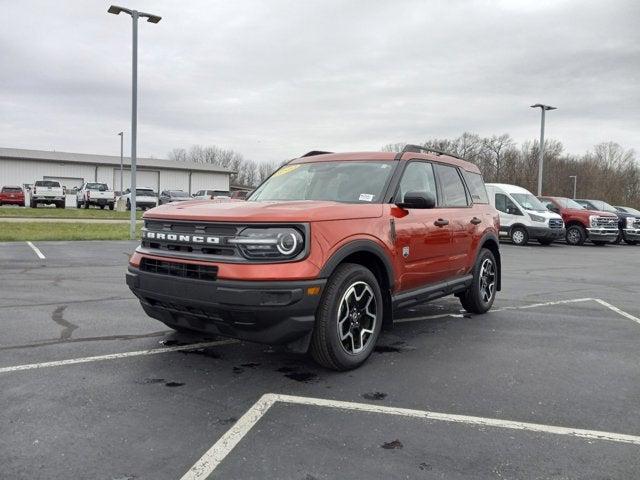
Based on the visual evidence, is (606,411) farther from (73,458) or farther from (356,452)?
(73,458)

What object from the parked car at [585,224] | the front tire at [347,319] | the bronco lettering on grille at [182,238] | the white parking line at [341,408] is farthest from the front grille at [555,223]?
the bronco lettering on grille at [182,238]

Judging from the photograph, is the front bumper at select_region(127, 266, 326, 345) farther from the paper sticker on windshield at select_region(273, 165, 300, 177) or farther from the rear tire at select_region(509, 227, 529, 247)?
the rear tire at select_region(509, 227, 529, 247)

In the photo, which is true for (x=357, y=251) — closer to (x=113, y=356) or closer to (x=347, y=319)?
(x=347, y=319)

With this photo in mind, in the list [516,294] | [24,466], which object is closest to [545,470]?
[24,466]

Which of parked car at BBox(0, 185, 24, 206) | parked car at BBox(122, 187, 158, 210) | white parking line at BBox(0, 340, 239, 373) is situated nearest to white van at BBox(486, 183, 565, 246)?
white parking line at BBox(0, 340, 239, 373)

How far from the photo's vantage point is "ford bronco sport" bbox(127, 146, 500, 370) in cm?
379

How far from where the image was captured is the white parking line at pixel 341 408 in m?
2.82

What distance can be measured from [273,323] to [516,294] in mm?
5748

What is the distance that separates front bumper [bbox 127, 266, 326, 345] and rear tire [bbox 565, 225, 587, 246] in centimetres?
2029

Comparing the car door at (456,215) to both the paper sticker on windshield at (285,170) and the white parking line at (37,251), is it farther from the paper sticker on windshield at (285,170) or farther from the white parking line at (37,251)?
the white parking line at (37,251)

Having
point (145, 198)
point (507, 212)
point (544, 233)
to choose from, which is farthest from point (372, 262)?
point (145, 198)

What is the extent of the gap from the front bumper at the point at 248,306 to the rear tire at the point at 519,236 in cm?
1764

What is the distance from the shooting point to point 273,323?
3.78 meters

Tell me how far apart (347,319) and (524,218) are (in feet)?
56.8
